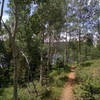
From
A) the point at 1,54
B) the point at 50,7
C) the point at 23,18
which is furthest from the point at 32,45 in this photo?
the point at 1,54

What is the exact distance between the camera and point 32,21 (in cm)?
1183

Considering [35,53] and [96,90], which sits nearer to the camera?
[96,90]

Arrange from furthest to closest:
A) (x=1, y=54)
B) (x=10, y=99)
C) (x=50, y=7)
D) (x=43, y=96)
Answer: (x=1, y=54), (x=50, y=7), (x=43, y=96), (x=10, y=99)

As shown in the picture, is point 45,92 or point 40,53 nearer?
point 45,92

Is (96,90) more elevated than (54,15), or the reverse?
(54,15)

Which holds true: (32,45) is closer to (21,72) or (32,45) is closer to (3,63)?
(21,72)

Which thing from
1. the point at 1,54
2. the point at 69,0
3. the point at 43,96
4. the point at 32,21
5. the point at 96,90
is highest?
the point at 69,0

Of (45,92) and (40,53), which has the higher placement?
(40,53)

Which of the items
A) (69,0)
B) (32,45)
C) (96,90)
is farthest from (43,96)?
(69,0)

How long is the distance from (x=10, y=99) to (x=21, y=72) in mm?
4603

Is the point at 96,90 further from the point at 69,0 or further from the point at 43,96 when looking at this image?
the point at 69,0

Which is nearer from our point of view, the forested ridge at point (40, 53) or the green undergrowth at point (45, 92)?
the forested ridge at point (40, 53)

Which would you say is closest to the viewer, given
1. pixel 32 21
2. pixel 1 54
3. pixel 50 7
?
pixel 32 21

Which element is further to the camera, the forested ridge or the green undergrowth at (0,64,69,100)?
the green undergrowth at (0,64,69,100)
